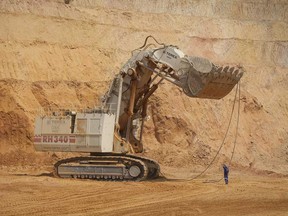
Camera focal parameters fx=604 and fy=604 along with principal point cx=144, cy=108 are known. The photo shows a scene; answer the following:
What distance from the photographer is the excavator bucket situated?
17906 mm

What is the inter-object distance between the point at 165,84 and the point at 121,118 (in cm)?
1392

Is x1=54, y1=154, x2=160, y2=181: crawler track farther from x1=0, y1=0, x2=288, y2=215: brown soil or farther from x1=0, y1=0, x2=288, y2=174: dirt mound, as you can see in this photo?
x1=0, y1=0, x2=288, y2=174: dirt mound

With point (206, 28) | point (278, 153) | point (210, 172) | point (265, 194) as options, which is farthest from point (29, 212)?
point (206, 28)

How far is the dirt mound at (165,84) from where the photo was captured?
29609mm

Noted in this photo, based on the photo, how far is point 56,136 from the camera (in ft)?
62.0

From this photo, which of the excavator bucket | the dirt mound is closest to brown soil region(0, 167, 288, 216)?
the excavator bucket

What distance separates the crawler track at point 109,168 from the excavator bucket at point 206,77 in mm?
2753

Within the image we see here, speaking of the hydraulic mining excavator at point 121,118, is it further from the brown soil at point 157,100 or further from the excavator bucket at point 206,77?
the brown soil at point 157,100

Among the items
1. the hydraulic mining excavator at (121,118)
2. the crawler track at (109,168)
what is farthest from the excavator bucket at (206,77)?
Result: the crawler track at (109,168)

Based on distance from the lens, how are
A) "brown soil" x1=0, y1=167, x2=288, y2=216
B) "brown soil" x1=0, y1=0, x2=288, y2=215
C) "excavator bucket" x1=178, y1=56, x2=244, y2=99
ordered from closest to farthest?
"brown soil" x1=0, y1=167, x2=288, y2=216 → "brown soil" x1=0, y1=0, x2=288, y2=215 → "excavator bucket" x1=178, y1=56, x2=244, y2=99

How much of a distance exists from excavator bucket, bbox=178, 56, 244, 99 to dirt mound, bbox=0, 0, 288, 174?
10147 mm

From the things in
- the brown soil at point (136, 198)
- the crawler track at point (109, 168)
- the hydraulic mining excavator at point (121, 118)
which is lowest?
the brown soil at point (136, 198)

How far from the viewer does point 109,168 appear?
18.8 m

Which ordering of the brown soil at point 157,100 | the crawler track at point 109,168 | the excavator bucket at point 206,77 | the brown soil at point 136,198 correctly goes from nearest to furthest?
the brown soil at point 136,198 → the brown soil at point 157,100 → the excavator bucket at point 206,77 → the crawler track at point 109,168
